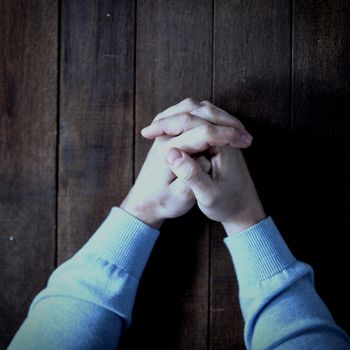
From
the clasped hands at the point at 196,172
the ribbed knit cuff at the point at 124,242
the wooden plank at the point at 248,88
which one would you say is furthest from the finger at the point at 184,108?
the ribbed knit cuff at the point at 124,242

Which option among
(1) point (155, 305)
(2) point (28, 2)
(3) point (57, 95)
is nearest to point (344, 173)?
(1) point (155, 305)

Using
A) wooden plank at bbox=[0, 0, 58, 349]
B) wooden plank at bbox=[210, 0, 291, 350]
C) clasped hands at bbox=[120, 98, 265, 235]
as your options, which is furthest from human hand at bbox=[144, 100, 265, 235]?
wooden plank at bbox=[0, 0, 58, 349]

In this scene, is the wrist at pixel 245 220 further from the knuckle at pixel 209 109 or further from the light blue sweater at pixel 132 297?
the knuckle at pixel 209 109

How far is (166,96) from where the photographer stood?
0.79 meters

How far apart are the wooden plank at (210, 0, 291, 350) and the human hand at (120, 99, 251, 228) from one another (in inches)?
4.9

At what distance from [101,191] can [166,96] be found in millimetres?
277

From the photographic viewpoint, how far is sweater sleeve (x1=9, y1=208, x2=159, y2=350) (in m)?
0.59

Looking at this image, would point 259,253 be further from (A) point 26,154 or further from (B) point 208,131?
(A) point 26,154

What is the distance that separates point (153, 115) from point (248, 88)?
236mm

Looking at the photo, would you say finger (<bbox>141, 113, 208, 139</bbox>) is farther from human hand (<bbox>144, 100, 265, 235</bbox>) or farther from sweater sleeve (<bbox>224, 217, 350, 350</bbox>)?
sweater sleeve (<bbox>224, 217, 350, 350</bbox>)

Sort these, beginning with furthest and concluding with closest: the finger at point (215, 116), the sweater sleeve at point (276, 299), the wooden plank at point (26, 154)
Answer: the wooden plank at point (26, 154) → the finger at point (215, 116) → the sweater sleeve at point (276, 299)

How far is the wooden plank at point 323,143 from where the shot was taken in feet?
2.60

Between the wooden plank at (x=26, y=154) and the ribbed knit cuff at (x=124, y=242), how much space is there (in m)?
0.18

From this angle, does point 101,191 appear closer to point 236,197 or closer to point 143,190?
point 143,190
